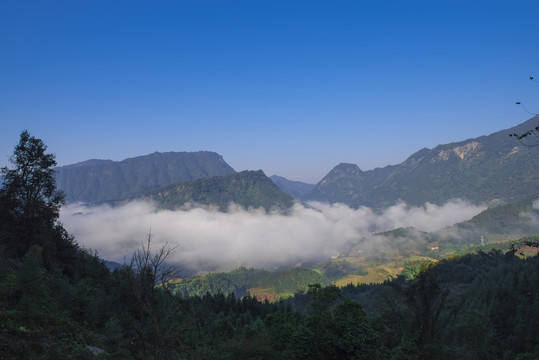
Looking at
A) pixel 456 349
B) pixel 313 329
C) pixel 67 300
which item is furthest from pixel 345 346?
pixel 67 300

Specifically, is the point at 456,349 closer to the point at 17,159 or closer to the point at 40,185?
the point at 40,185

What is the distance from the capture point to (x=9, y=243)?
26156 millimetres

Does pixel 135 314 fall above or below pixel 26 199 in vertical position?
below

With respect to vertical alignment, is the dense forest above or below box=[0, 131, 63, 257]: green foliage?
below

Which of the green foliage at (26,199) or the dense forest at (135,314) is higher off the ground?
the green foliage at (26,199)

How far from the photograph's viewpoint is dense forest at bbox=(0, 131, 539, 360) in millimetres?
12289

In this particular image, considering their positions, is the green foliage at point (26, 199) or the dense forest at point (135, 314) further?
the green foliage at point (26, 199)

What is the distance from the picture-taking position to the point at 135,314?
28.2 meters

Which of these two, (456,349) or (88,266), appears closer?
(456,349)

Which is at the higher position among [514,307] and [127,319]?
[127,319]

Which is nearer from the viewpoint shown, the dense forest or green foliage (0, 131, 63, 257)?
the dense forest

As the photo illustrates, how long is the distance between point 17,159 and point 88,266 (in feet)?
45.4

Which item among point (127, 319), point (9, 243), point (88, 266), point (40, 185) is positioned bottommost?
point (127, 319)

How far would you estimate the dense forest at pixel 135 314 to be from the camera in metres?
12.3
